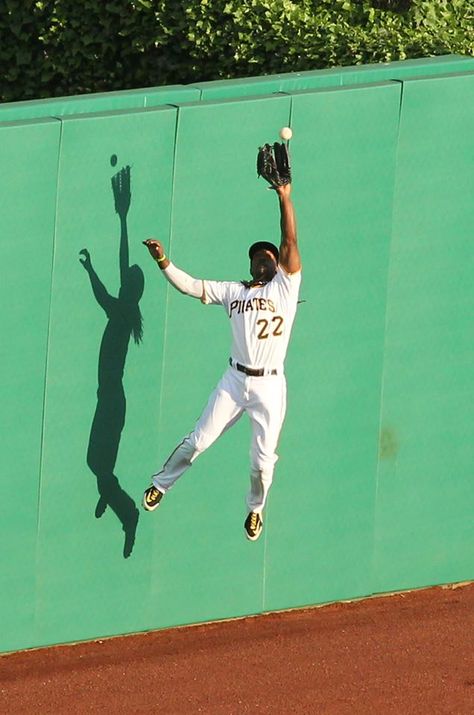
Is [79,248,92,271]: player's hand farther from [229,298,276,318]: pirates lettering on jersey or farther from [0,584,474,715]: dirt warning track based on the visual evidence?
[0,584,474,715]: dirt warning track

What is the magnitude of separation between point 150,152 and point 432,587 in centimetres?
414

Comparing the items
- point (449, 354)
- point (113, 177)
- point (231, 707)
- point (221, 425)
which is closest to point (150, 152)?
point (113, 177)

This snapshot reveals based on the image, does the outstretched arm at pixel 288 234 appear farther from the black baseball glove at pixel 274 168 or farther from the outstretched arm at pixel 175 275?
the outstretched arm at pixel 175 275

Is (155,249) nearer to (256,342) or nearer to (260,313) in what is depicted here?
(260,313)

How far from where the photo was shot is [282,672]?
11.5 metres

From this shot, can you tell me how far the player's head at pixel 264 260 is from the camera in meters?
10.7

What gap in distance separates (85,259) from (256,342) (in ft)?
3.91

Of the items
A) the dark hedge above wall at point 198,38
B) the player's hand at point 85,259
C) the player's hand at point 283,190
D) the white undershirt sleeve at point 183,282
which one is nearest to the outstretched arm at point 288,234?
the player's hand at point 283,190

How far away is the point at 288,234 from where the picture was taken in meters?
10.4

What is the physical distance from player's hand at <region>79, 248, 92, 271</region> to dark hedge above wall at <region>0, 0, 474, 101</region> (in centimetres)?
337

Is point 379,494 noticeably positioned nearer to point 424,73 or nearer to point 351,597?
point 351,597

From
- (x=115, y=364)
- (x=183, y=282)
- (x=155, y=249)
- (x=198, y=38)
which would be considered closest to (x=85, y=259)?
(x=155, y=249)

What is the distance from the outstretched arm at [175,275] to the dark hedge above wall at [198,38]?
3200 mm

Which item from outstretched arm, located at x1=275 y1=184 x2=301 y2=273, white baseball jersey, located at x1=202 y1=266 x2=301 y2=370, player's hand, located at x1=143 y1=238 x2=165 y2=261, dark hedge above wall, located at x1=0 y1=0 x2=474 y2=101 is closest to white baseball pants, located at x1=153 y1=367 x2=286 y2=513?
white baseball jersey, located at x1=202 y1=266 x2=301 y2=370
